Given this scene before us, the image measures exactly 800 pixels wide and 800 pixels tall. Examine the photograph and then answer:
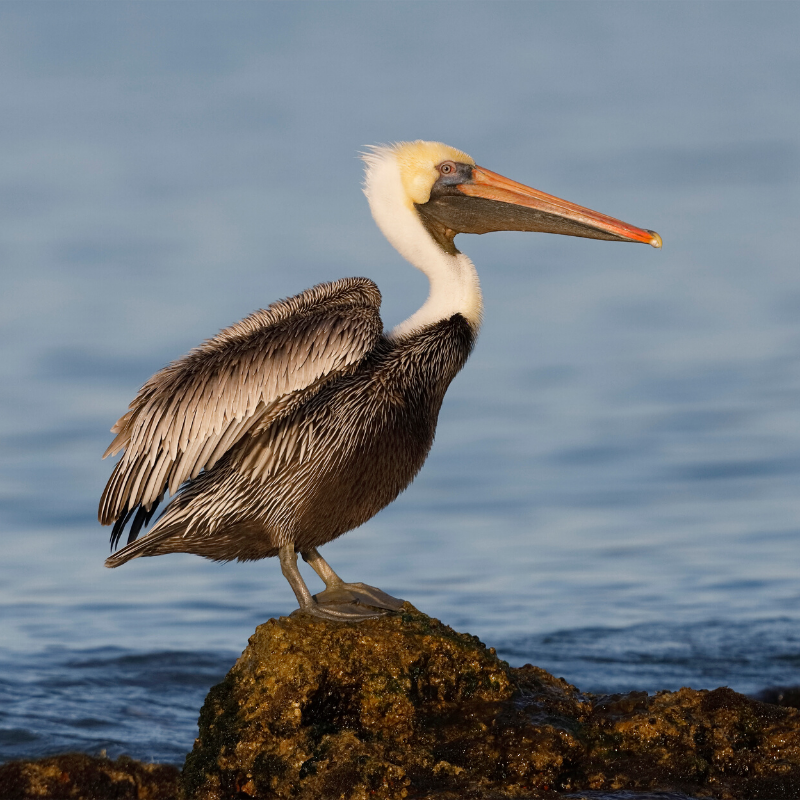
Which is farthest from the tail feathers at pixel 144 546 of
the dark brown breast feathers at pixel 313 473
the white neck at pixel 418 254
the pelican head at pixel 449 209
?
the pelican head at pixel 449 209

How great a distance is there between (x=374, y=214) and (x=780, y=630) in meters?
7.87

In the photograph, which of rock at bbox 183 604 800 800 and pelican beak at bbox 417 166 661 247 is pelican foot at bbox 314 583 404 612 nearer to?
rock at bbox 183 604 800 800

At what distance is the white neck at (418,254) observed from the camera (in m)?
5.89

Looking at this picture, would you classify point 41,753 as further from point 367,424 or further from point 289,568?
point 367,424

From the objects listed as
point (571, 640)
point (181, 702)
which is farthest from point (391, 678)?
point (571, 640)

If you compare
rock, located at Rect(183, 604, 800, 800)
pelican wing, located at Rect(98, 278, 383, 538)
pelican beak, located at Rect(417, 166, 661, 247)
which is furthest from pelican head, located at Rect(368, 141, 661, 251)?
rock, located at Rect(183, 604, 800, 800)

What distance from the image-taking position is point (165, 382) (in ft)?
18.0

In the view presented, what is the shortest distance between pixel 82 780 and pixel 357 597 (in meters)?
1.66

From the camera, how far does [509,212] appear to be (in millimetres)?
6285

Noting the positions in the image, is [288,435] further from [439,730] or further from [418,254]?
[439,730]

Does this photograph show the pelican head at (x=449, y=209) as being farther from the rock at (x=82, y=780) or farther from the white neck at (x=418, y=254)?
the rock at (x=82, y=780)

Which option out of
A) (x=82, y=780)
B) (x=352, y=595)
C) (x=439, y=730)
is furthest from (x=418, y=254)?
(x=82, y=780)

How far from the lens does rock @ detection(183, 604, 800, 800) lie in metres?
4.18

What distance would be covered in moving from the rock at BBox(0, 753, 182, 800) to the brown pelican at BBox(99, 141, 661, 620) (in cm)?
105
